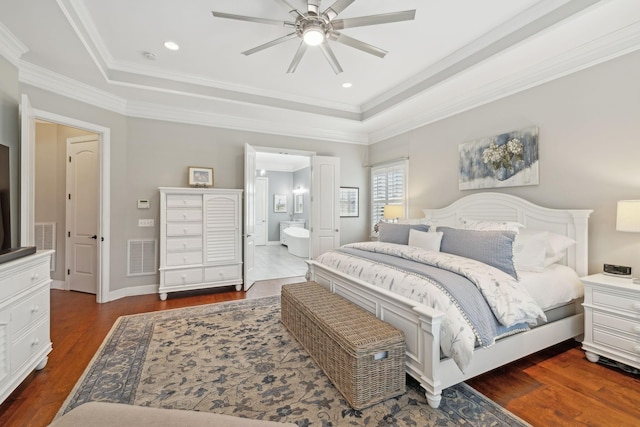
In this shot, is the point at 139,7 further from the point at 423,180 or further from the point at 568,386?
the point at 568,386

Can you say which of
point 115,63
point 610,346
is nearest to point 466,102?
point 610,346

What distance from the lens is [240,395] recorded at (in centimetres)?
195

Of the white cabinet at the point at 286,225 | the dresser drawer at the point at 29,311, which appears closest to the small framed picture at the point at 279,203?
the white cabinet at the point at 286,225

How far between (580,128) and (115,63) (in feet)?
16.5

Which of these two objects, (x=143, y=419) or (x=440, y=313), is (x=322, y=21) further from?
(x=143, y=419)

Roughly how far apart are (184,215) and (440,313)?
3.64 metres

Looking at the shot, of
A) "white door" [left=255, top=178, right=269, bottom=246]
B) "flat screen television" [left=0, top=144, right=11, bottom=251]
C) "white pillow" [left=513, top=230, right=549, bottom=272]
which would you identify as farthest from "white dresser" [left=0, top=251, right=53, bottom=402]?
"white door" [left=255, top=178, right=269, bottom=246]

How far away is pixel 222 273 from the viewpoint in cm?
439

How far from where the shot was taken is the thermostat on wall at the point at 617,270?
2379 mm

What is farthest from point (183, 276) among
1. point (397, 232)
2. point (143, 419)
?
point (143, 419)

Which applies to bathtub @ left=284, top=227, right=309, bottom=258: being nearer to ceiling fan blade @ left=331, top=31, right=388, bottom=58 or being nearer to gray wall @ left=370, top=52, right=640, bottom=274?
gray wall @ left=370, top=52, right=640, bottom=274

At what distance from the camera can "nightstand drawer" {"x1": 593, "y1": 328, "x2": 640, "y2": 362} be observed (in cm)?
213

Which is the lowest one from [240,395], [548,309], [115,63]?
[240,395]

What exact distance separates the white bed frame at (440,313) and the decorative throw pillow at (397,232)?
758 mm
